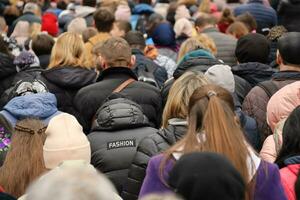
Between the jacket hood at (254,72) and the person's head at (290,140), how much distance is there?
9.41ft

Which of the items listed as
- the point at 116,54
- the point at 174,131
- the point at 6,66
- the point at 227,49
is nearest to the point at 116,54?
the point at 116,54

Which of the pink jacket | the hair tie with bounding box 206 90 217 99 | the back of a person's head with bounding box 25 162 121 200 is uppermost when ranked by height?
the back of a person's head with bounding box 25 162 121 200

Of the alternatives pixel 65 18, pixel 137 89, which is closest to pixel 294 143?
Answer: pixel 137 89

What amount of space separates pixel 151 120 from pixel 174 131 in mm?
2153

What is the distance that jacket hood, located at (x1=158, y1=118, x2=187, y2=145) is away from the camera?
454 cm

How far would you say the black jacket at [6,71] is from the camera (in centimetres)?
820

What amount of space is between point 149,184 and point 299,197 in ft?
2.70

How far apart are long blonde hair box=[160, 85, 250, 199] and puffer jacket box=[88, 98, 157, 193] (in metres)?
1.48

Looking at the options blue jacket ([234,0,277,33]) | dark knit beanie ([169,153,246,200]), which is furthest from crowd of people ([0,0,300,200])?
blue jacket ([234,0,277,33])

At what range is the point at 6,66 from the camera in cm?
821

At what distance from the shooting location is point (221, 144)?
12.3 feet

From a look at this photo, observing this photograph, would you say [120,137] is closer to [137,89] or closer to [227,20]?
[137,89]

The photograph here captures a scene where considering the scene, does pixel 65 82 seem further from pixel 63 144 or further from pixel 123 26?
pixel 123 26

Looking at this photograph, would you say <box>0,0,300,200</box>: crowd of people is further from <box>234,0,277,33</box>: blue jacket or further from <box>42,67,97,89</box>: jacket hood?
<box>234,0,277,33</box>: blue jacket
